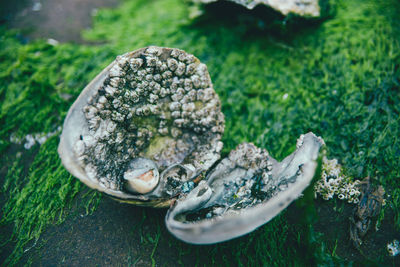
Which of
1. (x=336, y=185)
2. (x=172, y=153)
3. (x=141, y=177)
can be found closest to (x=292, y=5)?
(x=336, y=185)

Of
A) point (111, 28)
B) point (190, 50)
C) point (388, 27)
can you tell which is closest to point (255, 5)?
point (190, 50)

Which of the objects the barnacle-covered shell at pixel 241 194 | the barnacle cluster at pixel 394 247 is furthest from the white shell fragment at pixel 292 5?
the barnacle cluster at pixel 394 247

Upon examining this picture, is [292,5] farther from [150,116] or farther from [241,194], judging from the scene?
[241,194]

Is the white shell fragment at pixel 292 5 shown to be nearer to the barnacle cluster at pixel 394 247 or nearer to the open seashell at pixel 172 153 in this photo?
the open seashell at pixel 172 153

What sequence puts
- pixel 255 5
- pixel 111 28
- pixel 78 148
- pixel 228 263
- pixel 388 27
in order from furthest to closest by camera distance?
pixel 111 28
pixel 388 27
pixel 255 5
pixel 228 263
pixel 78 148

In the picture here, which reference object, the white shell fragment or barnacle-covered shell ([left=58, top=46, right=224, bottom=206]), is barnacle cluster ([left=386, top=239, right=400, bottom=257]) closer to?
barnacle-covered shell ([left=58, top=46, right=224, bottom=206])

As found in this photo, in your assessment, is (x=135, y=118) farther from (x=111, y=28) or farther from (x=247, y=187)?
(x=111, y=28)
